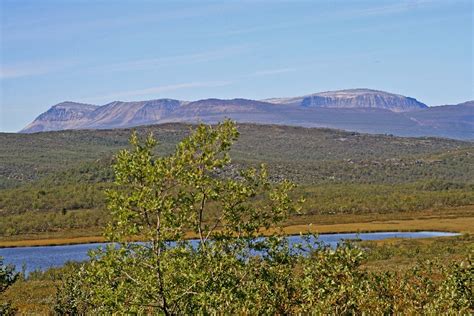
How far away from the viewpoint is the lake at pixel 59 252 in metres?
78.8

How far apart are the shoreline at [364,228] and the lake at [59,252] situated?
8.04 ft

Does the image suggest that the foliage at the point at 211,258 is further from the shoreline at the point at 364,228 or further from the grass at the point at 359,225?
the shoreline at the point at 364,228

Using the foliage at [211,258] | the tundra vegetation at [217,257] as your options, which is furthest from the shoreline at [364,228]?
the foliage at [211,258]

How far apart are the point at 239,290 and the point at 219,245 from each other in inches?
50.9

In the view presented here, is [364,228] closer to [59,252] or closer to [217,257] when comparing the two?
[59,252]

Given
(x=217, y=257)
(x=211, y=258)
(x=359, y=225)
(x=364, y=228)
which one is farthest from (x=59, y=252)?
(x=211, y=258)

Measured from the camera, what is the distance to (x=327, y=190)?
161 m

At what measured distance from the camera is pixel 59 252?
90000 mm

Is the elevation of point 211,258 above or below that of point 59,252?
above

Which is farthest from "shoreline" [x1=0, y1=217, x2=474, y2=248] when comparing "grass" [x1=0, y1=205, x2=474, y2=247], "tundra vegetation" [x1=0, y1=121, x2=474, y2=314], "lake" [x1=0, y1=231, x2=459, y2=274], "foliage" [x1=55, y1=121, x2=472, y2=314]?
"foliage" [x1=55, y1=121, x2=472, y2=314]

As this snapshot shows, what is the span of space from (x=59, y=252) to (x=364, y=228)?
45.4 metres

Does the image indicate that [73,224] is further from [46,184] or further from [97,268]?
[97,268]

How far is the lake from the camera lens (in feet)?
259

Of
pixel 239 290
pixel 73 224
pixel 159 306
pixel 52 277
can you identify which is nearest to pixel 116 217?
pixel 159 306
